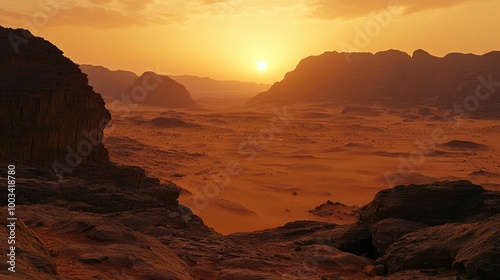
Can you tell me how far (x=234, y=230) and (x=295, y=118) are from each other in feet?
160

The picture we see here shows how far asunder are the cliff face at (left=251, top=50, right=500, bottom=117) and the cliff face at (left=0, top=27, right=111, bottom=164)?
65.7 metres

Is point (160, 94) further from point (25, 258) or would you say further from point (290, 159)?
point (25, 258)

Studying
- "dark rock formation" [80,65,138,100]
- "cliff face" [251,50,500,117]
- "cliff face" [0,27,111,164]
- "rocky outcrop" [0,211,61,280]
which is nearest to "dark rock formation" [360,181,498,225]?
"cliff face" [0,27,111,164]

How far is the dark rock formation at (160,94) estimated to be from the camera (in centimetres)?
9025

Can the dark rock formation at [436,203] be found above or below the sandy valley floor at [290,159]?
above

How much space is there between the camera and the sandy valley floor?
63.3 ft

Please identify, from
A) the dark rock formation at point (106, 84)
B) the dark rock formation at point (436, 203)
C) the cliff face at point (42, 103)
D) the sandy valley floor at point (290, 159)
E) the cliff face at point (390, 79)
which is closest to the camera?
the dark rock formation at point (436, 203)

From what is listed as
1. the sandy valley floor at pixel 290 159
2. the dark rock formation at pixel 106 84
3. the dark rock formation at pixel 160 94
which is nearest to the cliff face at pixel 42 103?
the sandy valley floor at pixel 290 159

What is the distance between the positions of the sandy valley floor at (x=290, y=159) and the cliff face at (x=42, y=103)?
6239 millimetres

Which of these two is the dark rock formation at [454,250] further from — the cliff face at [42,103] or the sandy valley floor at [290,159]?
the cliff face at [42,103]

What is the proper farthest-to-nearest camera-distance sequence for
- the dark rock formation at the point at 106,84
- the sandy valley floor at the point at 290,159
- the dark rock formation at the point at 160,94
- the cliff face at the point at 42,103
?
the dark rock formation at the point at 106,84 → the dark rock formation at the point at 160,94 → the sandy valley floor at the point at 290,159 → the cliff face at the point at 42,103

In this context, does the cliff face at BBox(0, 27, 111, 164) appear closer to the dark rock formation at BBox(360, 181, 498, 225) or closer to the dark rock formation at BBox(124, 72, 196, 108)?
the dark rock formation at BBox(360, 181, 498, 225)

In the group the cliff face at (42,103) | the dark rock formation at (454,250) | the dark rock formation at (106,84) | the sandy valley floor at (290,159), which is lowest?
the sandy valley floor at (290,159)

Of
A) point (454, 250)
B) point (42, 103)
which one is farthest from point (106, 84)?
point (454, 250)
